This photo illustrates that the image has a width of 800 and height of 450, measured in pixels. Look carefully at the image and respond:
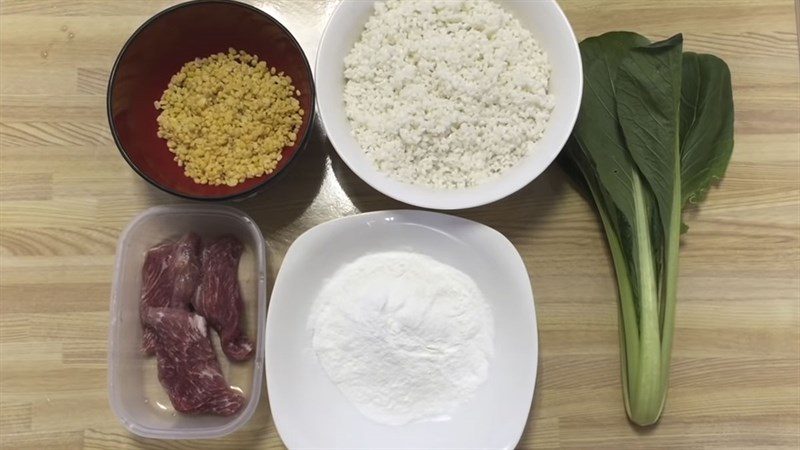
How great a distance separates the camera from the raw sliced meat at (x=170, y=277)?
1054 mm

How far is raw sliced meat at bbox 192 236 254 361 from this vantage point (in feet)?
3.44

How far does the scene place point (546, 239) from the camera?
1.11 m

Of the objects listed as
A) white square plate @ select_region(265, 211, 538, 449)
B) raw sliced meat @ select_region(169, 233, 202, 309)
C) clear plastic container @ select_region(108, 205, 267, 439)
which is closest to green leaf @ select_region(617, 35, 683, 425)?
white square plate @ select_region(265, 211, 538, 449)

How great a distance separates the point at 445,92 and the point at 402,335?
399mm

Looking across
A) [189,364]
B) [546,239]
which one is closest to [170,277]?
[189,364]

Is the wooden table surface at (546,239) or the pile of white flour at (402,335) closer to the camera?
the pile of white flour at (402,335)

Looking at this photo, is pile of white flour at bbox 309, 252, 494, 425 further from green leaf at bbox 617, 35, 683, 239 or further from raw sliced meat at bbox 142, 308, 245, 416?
green leaf at bbox 617, 35, 683, 239

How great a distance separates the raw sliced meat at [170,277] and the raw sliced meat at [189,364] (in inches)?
0.9

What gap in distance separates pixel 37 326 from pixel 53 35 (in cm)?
54

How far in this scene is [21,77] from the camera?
1114 millimetres

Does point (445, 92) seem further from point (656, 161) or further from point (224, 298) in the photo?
point (224, 298)

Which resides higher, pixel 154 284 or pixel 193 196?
pixel 193 196

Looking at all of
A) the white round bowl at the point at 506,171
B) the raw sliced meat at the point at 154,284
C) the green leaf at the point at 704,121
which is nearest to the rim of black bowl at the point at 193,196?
the white round bowl at the point at 506,171

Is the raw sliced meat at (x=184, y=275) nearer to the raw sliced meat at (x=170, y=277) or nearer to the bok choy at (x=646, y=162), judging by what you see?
the raw sliced meat at (x=170, y=277)
